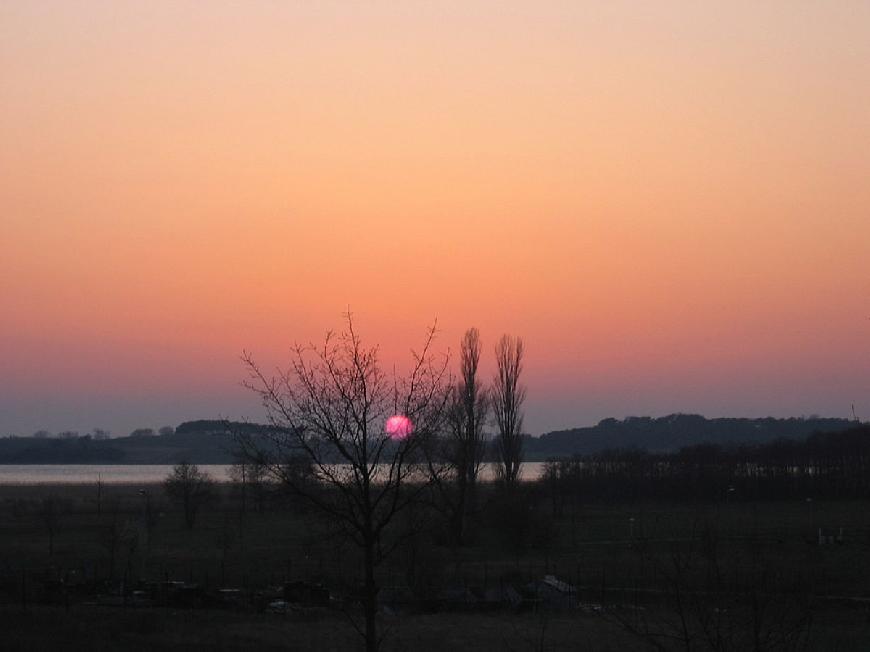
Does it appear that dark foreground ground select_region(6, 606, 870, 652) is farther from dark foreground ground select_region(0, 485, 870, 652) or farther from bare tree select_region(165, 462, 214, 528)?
bare tree select_region(165, 462, 214, 528)

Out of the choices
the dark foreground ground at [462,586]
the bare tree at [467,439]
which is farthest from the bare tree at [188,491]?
the bare tree at [467,439]

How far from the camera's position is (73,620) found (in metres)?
32.8

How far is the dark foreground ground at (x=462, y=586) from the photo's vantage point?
16125 millimetres

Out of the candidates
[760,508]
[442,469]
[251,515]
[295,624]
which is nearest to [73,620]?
[295,624]

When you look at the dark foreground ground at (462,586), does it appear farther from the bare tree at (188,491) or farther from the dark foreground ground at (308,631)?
the bare tree at (188,491)

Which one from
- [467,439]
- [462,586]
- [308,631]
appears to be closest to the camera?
[308,631]

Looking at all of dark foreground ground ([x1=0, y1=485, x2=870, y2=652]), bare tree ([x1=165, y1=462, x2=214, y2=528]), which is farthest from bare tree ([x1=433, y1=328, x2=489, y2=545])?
bare tree ([x1=165, y1=462, x2=214, y2=528])

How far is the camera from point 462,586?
43219mm

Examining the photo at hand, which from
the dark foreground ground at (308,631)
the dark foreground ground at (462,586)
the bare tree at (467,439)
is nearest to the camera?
the dark foreground ground at (462,586)

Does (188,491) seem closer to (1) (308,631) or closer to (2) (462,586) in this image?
(2) (462,586)

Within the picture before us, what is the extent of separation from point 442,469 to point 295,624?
19.7 metres

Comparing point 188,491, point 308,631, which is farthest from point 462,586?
point 188,491

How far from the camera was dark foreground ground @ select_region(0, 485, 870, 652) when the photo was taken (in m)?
16.1

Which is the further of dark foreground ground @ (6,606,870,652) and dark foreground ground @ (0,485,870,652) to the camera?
dark foreground ground @ (6,606,870,652)
